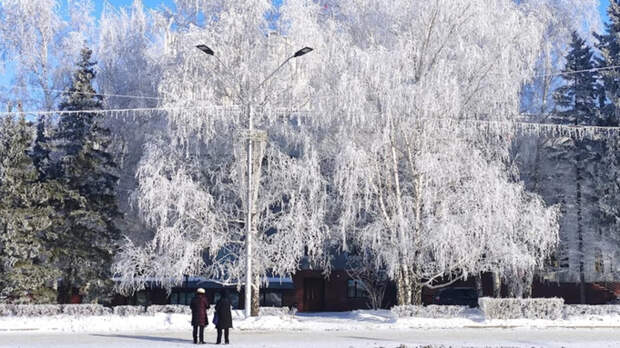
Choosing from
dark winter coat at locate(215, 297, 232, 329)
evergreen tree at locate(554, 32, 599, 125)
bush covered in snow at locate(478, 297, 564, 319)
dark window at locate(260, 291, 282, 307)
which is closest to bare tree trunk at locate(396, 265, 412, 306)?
bush covered in snow at locate(478, 297, 564, 319)

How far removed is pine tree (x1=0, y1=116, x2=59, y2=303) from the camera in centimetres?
2544

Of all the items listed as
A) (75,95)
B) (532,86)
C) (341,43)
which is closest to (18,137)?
(75,95)

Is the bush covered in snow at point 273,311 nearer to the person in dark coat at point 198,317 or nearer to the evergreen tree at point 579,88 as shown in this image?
the person in dark coat at point 198,317

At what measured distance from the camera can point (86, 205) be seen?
94.8 ft

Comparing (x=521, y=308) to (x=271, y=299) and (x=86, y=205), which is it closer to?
(x=271, y=299)

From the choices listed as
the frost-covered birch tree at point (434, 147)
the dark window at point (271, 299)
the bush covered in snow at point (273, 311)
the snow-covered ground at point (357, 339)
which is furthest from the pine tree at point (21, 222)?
the dark window at point (271, 299)

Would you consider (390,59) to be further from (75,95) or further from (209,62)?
(75,95)

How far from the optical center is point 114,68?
38.8m

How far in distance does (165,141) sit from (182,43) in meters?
4.22

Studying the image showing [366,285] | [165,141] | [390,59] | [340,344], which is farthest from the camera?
[366,285]

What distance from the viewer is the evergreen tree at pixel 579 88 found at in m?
32.4

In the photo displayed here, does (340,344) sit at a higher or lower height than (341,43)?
lower

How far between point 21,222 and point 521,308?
19048mm

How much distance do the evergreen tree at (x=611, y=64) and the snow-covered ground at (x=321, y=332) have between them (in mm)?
9983
